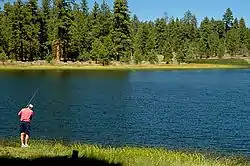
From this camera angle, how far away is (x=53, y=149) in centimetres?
2011

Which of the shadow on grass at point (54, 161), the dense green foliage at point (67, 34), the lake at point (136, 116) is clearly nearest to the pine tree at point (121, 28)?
the dense green foliage at point (67, 34)

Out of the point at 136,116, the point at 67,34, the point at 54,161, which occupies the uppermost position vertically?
the point at 67,34

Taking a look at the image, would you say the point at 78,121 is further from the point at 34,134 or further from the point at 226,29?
the point at 226,29

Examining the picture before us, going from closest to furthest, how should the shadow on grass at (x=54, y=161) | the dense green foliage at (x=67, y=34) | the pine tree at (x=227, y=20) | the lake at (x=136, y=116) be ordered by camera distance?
1. the shadow on grass at (x=54, y=161)
2. the lake at (x=136, y=116)
3. the dense green foliage at (x=67, y=34)
4. the pine tree at (x=227, y=20)

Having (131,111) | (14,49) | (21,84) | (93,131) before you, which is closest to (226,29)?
(14,49)

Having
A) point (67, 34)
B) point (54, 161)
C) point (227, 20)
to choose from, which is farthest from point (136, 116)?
point (227, 20)

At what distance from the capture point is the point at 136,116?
4097 centimetres

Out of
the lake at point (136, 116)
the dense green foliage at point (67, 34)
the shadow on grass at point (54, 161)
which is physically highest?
the dense green foliage at point (67, 34)

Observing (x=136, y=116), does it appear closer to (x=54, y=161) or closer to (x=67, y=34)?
(x=54, y=161)

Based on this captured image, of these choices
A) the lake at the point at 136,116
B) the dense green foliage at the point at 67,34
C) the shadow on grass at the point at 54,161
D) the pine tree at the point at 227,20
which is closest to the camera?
the shadow on grass at the point at 54,161

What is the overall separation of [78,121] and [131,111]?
8.74 meters

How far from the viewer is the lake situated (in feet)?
99.0

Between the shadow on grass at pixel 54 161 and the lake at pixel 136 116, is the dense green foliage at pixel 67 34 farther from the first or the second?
the shadow on grass at pixel 54 161

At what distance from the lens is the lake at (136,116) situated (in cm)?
3017
